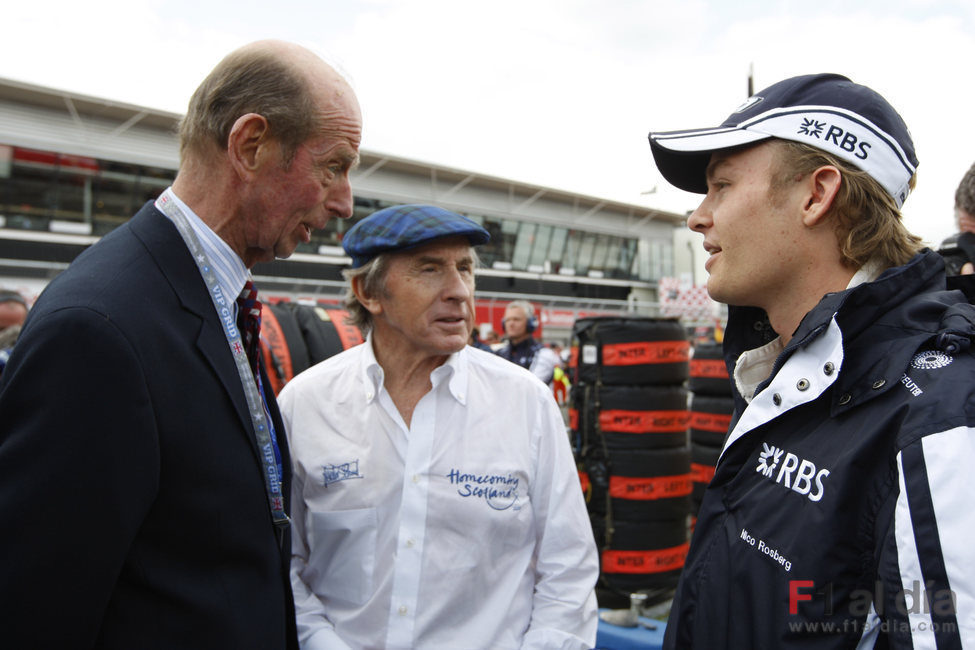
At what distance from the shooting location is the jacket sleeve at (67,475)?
102 cm

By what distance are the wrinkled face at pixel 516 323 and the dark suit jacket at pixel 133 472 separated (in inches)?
256

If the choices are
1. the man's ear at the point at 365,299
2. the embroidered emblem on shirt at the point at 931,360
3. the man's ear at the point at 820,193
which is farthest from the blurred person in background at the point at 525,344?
the embroidered emblem on shirt at the point at 931,360

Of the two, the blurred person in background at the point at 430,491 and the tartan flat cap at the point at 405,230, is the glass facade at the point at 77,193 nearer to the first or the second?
the tartan flat cap at the point at 405,230

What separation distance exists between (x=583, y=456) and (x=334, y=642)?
10.9ft

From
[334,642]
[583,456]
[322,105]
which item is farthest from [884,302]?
[583,456]

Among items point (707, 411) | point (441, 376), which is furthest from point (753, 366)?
point (707, 411)

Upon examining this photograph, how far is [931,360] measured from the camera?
3.56 feet

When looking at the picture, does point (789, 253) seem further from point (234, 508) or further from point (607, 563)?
point (607, 563)

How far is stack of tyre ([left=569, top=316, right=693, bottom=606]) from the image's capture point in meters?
4.62

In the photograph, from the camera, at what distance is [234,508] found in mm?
1281

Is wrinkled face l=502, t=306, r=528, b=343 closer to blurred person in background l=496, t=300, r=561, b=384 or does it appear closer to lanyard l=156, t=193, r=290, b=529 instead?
blurred person in background l=496, t=300, r=561, b=384

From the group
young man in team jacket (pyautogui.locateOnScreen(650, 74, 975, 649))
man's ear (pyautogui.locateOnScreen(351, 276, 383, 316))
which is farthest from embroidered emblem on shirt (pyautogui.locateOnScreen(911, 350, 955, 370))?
man's ear (pyautogui.locateOnScreen(351, 276, 383, 316))

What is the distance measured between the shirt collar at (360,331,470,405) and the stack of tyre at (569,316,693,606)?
9.24 feet

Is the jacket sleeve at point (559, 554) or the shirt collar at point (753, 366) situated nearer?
the shirt collar at point (753, 366)
